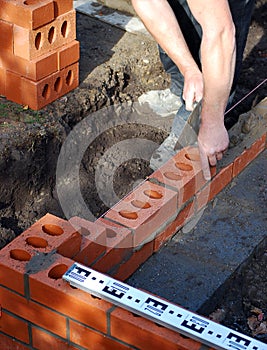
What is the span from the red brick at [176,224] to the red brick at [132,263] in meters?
0.07

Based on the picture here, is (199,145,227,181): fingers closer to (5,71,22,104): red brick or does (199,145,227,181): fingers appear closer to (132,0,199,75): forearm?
(132,0,199,75): forearm

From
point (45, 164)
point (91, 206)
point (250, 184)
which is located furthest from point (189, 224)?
point (45, 164)

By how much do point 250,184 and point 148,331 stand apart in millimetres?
1884

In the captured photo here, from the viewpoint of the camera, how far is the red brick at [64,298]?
3.25 meters

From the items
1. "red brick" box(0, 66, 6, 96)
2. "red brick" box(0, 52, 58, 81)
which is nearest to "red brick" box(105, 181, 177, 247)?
"red brick" box(0, 52, 58, 81)

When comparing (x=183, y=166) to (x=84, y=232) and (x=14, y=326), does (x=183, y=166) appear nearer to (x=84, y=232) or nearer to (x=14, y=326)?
(x=84, y=232)

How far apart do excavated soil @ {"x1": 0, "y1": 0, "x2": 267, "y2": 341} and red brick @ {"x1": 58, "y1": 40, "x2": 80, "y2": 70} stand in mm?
265

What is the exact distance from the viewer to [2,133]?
17.5 feet

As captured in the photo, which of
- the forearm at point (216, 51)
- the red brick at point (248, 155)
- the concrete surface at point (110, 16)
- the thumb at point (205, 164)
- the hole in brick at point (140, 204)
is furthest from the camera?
the concrete surface at point (110, 16)

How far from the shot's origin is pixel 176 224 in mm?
4324

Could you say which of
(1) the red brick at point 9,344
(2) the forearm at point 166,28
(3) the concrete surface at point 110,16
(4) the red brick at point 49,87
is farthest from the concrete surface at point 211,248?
(3) the concrete surface at point 110,16

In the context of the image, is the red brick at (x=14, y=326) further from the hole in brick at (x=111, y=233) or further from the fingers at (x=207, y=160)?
the fingers at (x=207, y=160)

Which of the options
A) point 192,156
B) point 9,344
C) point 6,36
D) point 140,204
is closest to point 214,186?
point 192,156

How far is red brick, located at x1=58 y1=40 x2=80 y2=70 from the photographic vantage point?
226 inches
